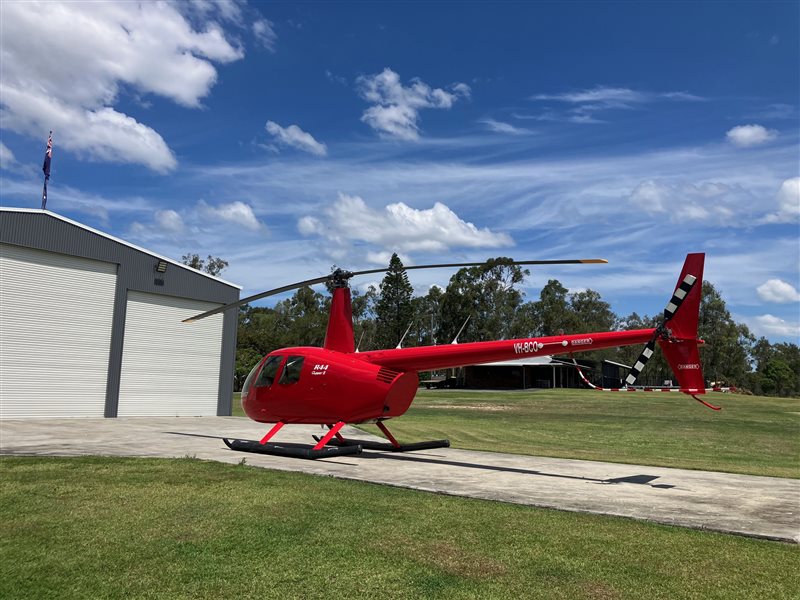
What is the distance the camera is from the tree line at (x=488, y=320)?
81.8m

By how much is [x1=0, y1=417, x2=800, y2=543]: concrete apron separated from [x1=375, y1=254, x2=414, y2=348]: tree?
6428cm

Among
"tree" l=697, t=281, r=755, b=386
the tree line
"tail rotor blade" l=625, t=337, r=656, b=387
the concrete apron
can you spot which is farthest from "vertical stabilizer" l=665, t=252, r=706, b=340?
"tree" l=697, t=281, r=755, b=386

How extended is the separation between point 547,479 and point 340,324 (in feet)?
18.8

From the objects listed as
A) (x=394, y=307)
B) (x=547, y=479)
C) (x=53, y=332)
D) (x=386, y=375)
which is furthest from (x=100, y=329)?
(x=394, y=307)

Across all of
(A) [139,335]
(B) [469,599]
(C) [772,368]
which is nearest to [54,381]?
(A) [139,335]

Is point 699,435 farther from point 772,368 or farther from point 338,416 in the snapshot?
point 772,368

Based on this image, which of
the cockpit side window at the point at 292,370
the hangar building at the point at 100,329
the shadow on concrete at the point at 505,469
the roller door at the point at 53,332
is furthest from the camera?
the hangar building at the point at 100,329

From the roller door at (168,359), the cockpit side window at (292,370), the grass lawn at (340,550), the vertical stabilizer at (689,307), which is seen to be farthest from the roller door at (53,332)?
the vertical stabilizer at (689,307)

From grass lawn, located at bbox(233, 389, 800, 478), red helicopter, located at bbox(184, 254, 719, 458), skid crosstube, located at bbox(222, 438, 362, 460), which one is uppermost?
red helicopter, located at bbox(184, 254, 719, 458)

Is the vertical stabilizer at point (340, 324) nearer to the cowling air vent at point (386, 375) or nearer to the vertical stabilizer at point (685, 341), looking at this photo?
the cowling air vent at point (386, 375)

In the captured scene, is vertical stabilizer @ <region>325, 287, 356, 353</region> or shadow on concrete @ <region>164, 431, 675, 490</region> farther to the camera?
vertical stabilizer @ <region>325, 287, 356, 353</region>

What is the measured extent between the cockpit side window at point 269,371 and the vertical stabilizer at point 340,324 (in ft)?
3.79

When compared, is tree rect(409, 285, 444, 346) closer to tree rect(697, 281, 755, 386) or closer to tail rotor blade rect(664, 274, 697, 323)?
tree rect(697, 281, 755, 386)

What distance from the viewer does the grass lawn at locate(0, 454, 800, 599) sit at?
459cm
